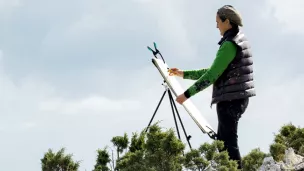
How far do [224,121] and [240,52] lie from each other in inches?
43.6

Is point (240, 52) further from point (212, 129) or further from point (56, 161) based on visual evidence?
point (56, 161)

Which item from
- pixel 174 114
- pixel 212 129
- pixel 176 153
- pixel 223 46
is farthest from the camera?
pixel 174 114

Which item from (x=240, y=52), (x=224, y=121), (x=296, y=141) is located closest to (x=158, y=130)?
(x=224, y=121)

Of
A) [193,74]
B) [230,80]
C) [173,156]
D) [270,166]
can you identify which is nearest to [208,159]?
[173,156]

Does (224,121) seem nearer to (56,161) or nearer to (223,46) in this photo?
(223,46)

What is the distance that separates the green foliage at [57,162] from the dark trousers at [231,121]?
3.64 m

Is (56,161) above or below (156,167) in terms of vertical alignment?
above

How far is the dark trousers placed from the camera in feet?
27.7

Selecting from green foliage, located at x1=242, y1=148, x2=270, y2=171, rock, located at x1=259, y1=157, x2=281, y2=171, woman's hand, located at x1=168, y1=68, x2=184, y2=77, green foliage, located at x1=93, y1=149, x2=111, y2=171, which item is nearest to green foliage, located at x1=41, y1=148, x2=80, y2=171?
green foliage, located at x1=93, y1=149, x2=111, y2=171

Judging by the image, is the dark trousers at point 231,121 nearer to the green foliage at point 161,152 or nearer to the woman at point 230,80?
the woman at point 230,80

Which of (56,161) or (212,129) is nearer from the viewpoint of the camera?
(212,129)

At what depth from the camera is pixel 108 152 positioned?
35.3 ft

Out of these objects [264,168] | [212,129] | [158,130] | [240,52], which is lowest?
[264,168]

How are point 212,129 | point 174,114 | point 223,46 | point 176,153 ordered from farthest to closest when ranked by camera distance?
point 174,114, point 212,129, point 223,46, point 176,153
